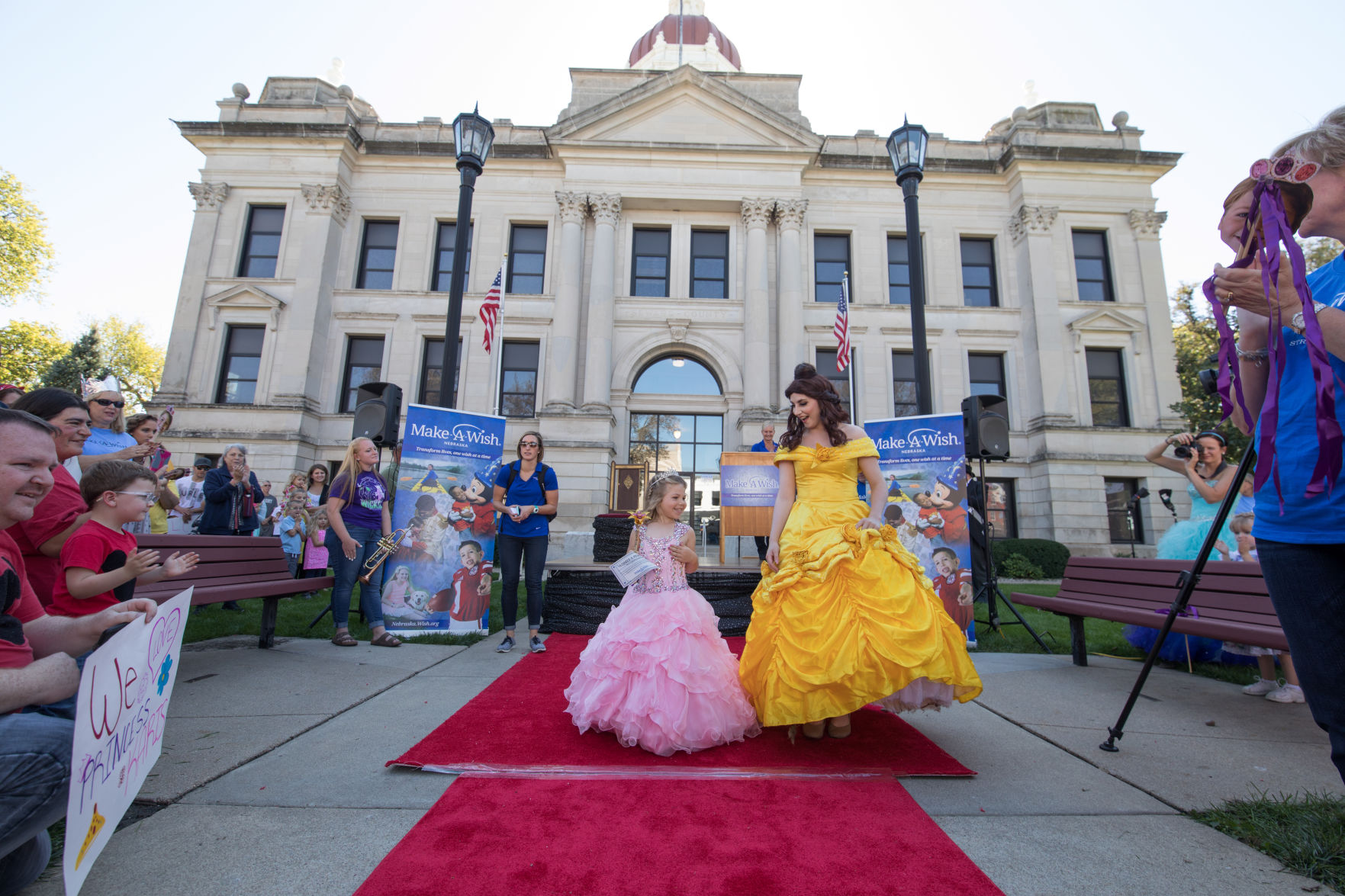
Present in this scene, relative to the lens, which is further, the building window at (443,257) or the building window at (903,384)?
the building window at (443,257)

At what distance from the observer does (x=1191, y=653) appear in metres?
6.18

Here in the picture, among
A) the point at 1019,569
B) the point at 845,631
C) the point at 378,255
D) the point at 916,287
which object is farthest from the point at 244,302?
the point at 1019,569

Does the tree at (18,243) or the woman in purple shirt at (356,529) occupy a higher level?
the tree at (18,243)

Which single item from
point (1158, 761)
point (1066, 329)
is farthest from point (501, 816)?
point (1066, 329)

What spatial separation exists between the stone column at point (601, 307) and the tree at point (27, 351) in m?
29.6

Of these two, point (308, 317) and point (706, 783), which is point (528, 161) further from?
point (706, 783)

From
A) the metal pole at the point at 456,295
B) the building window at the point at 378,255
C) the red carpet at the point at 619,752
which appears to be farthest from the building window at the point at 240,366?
the red carpet at the point at 619,752

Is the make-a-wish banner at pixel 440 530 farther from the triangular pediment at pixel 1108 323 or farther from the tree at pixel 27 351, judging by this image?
the tree at pixel 27 351

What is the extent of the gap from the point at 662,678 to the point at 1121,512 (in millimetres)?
20006

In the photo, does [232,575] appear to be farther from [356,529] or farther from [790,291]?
[790,291]

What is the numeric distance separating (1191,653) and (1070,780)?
436 cm

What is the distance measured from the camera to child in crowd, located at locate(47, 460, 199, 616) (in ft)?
9.27

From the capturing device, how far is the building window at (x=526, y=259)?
19.9 metres

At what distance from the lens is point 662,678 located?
378 cm
